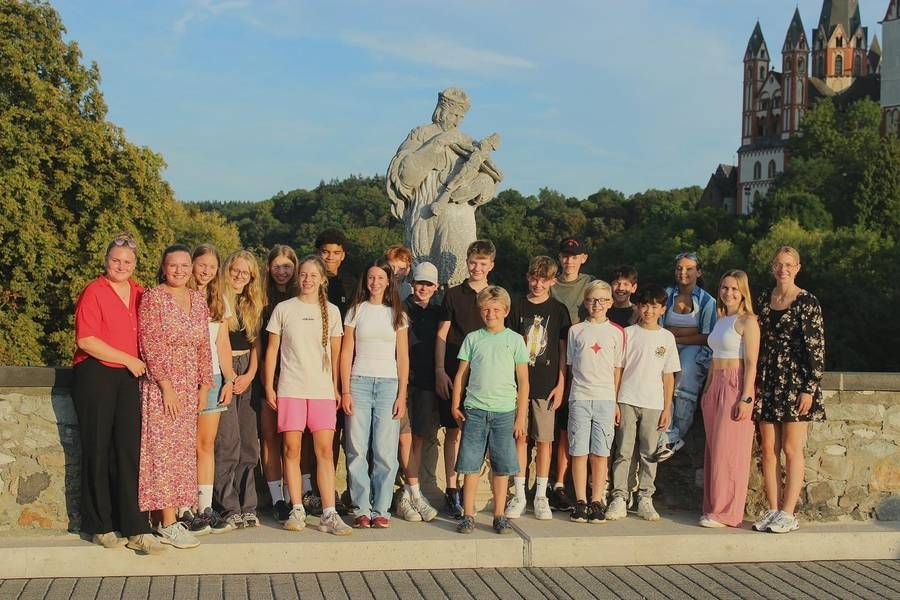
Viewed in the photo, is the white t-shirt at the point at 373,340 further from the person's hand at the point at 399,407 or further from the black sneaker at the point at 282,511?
the black sneaker at the point at 282,511

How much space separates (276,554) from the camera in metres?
6.78

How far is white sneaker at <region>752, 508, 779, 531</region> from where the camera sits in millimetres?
7609

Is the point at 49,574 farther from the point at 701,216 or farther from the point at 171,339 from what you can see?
the point at 701,216

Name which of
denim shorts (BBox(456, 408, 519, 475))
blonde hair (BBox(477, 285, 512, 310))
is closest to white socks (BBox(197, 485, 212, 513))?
denim shorts (BBox(456, 408, 519, 475))

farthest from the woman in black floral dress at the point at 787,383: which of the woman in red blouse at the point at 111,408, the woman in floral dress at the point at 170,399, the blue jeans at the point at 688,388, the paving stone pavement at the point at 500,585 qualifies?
the woman in red blouse at the point at 111,408

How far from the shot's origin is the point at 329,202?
77.8 metres

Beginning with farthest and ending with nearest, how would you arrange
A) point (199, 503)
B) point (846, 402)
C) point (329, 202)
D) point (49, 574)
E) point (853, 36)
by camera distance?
point (853, 36)
point (329, 202)
point (846, 402)
point (199, 503)
point (49, 574)

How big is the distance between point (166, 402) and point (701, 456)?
3.82 meters

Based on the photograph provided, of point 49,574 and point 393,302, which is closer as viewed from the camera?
point 49,574

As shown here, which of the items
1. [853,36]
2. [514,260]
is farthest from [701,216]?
[853,36]

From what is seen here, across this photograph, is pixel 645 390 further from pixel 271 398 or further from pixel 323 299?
pixel 271 398

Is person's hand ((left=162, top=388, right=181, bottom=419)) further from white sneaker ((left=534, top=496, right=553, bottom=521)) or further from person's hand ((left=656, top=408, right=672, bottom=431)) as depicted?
person's hand ((left=656, top=408, right=672, bottom=431))

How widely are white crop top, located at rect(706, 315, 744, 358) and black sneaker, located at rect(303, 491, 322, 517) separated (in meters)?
2.81

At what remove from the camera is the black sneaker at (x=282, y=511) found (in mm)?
7438
